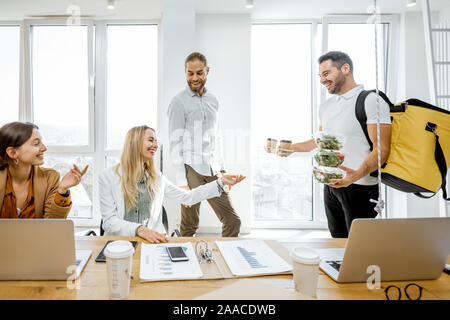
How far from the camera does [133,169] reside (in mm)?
1660

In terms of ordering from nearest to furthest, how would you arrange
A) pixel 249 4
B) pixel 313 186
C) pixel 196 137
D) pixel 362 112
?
pixel 362 112 → pixel 196 137 → pixel 249 4 → pixel 313 186

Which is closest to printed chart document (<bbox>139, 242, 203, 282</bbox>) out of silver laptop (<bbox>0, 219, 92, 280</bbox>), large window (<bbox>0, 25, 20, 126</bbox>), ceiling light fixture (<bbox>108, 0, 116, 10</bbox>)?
silver laptop (<bbox>0, 219, 92, 280</bbox>)

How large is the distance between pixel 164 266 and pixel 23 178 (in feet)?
3.46

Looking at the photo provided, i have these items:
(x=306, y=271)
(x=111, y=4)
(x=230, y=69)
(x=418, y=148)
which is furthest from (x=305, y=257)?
(x=111, y=4)

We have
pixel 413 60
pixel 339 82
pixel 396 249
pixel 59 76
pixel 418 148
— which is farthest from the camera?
pixel 59 76

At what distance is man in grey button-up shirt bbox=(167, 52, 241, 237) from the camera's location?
2.33 metres

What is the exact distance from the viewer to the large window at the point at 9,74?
3492mm

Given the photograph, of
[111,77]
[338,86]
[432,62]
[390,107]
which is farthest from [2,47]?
[432,62]

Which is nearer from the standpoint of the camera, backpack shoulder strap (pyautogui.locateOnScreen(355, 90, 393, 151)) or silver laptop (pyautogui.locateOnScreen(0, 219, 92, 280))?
silver laptop (pyautogui.locateOnScreen(0, 219, 92, 280))

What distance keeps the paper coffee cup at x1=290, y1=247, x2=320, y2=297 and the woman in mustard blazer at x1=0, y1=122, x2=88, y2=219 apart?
1.12m

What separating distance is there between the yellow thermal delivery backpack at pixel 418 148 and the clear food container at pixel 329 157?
276mm

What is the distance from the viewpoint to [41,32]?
3.46 m

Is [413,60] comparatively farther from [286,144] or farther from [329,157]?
[329,157]

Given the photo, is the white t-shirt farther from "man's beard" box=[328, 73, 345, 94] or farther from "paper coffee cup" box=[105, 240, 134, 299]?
"paper coffee cup" box=[105, 240, 134, 299]
